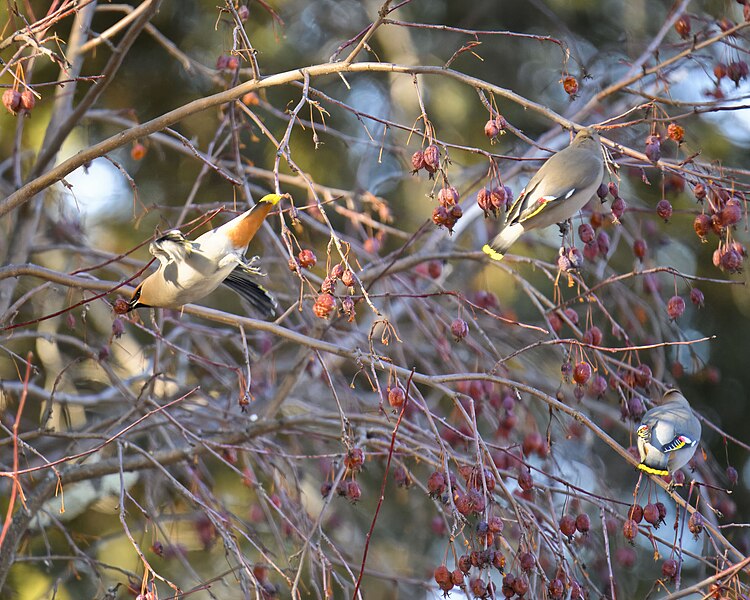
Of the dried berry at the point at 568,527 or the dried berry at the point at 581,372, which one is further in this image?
the dried berry at the point at 581,372

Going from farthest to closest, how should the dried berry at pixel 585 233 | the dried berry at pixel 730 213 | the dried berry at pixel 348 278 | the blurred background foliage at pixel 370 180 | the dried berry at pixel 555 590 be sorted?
the blurred background foliage at pixel 370 180 → the dried berry at pixel 585 233 → the dried berry at pixel 730 213 → the dried berry at pixel 555 590 → the dried berry at pixel 348 278

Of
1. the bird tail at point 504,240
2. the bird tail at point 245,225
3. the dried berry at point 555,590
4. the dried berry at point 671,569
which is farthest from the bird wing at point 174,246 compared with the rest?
the dried berry at point 671,569

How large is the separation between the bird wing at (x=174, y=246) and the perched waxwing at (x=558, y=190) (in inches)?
38.9

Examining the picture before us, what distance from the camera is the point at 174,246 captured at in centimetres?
243

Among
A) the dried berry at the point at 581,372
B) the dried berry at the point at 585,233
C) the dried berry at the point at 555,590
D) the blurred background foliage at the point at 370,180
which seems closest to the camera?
the dried berry at the point at 555,590

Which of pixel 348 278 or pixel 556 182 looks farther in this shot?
pixel 556 182

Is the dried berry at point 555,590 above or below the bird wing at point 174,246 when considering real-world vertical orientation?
below

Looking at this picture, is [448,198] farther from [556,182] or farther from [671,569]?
[671,569]

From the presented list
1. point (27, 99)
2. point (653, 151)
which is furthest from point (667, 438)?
point (27, 99)

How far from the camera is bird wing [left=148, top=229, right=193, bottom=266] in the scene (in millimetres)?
2412

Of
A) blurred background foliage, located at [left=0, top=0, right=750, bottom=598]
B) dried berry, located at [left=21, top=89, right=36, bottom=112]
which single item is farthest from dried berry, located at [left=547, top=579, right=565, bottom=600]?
blurred background foliage, located at [left=0, top=0, right=750, bottom=598]

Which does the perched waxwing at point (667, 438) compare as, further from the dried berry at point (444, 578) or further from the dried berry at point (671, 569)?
the dried berry at point (444, 578)

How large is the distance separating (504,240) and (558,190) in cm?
26

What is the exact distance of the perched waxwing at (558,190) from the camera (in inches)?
109
